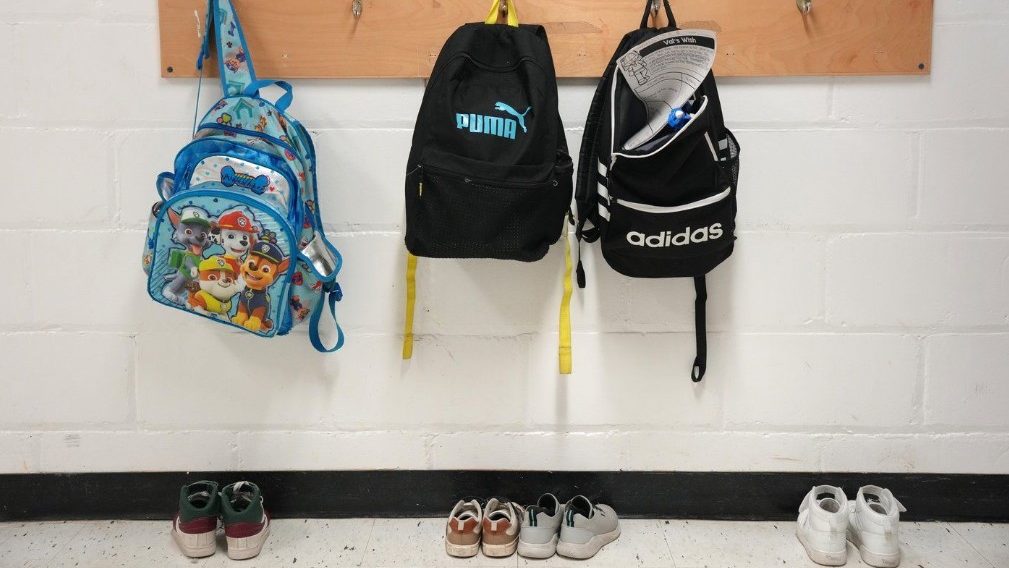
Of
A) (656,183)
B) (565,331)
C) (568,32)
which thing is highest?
(568,32)

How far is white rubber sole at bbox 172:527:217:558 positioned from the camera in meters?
1.42

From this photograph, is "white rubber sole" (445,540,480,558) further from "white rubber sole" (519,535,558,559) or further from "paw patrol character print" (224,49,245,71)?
"paw patrol character print" (224,49,245,71)

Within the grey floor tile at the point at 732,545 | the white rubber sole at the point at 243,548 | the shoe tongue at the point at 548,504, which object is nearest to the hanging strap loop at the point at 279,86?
the white rubber sole at the point at 243,548

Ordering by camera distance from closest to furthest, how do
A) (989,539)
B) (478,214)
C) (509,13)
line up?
1. (478,214)
2. (509,13)
3. (989,539)

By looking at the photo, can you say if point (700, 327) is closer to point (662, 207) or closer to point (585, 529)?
point (662, 207)

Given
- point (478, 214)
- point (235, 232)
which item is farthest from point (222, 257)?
point (478, 214)

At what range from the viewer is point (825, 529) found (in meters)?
1.42

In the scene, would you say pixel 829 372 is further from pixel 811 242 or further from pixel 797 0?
pixel 797 0

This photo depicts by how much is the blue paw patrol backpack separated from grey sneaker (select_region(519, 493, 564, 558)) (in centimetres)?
66

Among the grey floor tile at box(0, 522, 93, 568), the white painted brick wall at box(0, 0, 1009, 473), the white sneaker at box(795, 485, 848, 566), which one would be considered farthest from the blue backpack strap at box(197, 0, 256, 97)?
the white sneaker at box(795, 485, 848, 566)

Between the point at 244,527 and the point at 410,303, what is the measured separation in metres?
0.59

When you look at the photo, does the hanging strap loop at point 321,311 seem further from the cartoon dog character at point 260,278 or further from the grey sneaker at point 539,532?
the grey sneaker at point 539,532

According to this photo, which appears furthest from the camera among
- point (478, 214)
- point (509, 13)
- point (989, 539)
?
point (989, 539)

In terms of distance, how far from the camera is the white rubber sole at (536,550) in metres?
1.43
